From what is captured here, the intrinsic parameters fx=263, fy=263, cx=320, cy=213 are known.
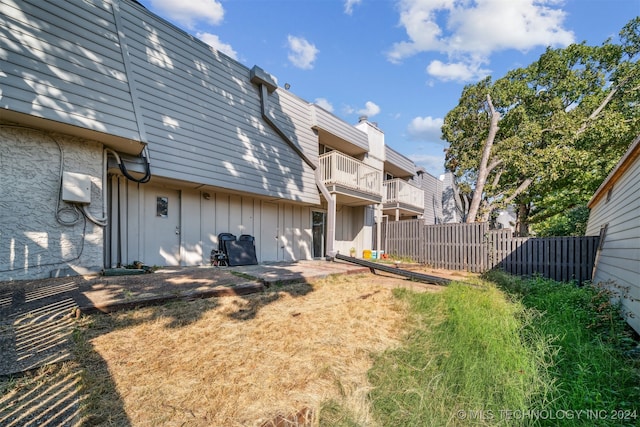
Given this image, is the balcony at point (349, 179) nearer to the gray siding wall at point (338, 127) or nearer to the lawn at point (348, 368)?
the gray siding wall at point (338, 127)

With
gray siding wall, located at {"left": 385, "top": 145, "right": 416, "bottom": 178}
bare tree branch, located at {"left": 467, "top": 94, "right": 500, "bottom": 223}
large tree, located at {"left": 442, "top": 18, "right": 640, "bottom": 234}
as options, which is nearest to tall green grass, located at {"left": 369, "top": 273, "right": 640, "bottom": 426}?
bare tree branch, located at {"left": 467, "top": 94, "right": 500, "bottom": 223}

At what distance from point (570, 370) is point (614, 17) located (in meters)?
16.0

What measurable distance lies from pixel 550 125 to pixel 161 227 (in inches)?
571

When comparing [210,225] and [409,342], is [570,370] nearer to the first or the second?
[409,342]

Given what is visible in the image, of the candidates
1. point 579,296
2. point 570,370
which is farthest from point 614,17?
point 570,370

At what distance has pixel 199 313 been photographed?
2.90 meters

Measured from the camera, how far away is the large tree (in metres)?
10.5

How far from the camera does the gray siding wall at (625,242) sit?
298 centimetres

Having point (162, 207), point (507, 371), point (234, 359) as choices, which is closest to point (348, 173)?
point (162, 207)

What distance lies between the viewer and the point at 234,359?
6.53 ft

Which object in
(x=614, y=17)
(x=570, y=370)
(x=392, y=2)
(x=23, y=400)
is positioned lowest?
(x=570, y=370)

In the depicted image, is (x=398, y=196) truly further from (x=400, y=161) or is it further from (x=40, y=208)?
(x=40, y=208)

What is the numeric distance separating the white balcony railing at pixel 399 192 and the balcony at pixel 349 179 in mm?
1706

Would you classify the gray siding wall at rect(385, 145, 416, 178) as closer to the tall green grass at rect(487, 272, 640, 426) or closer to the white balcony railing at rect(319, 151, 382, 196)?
the white balcony railing at rect(319, 151, 382, 196)
